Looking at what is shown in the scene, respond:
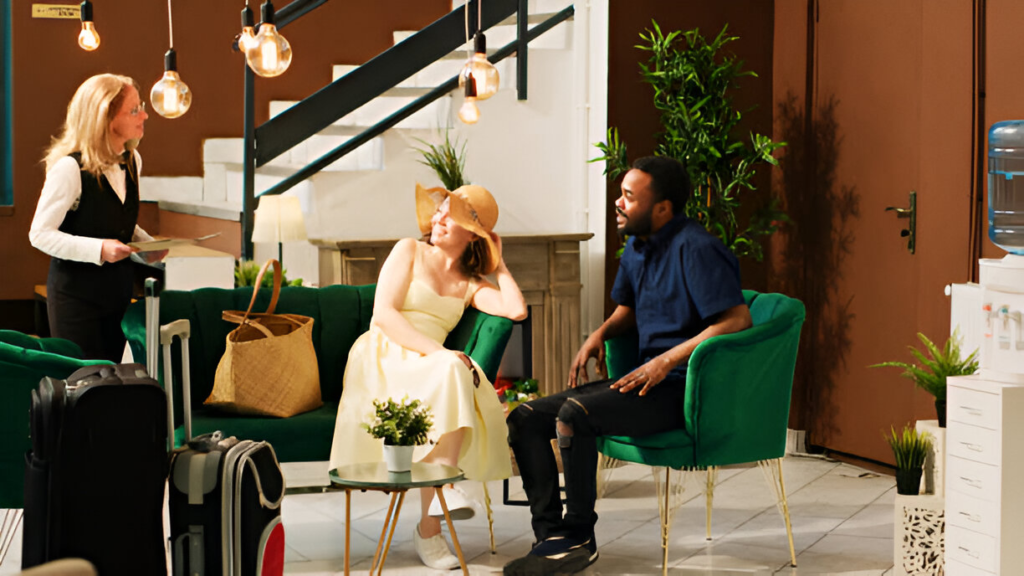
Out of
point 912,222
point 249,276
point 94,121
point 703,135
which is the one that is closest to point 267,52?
point 94,121

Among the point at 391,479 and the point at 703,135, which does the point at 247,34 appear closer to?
the point at 391,479

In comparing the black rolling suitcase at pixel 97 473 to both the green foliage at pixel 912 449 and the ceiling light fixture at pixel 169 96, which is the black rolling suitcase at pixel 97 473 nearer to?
the ceiling light fixture at pixel 169 96

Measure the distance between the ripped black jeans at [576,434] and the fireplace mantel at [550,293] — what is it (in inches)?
75.0

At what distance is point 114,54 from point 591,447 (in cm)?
540

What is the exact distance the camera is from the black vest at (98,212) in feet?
→ 13.3

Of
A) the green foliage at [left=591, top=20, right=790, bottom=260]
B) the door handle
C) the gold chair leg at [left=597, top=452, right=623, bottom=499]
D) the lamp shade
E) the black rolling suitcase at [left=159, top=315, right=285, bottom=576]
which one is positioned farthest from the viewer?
the lamp shade

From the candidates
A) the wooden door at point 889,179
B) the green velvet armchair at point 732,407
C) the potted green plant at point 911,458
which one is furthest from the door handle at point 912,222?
the potted green plant at point 911,458

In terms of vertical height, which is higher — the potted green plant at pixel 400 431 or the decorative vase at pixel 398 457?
the potted green plant at pixel 400 431

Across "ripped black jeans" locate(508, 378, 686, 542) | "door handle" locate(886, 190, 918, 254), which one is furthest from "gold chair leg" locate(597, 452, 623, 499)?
"door handle" locate(886, 190, 918, 254)

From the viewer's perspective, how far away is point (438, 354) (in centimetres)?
412

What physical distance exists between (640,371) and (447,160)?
239 centimetres

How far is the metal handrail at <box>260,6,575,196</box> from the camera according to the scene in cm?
605

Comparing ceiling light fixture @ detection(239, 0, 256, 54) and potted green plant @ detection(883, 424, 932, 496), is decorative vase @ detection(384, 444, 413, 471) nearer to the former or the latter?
ceiling light fixture @ detection(239, 0, 256, 54)

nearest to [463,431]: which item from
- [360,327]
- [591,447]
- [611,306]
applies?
[591,447]
